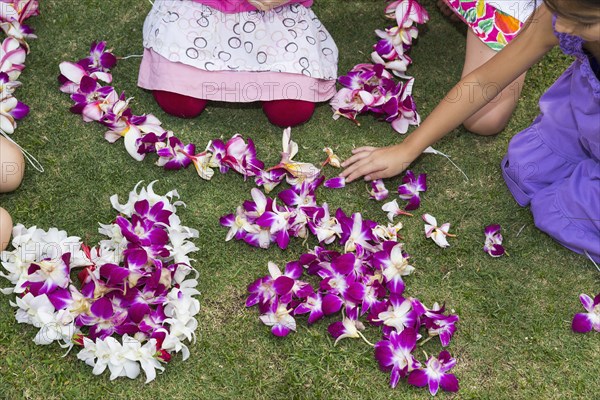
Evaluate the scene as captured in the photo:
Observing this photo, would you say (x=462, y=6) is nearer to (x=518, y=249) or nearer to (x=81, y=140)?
(x=518, y=249)

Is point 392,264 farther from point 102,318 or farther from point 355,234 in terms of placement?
point 102,318

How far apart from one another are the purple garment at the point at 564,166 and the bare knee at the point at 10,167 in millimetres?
1215

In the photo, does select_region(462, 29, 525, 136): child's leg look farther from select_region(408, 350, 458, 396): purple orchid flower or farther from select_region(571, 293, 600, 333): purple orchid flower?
select_region(408, 350, 458, 396): purple orchid flower

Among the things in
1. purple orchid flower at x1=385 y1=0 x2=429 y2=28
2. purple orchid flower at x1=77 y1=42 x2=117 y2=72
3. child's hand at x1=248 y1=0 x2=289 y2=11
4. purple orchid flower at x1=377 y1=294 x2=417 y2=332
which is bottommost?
purple orchid flower at x1=377 y1=294 x2=417 y2=332

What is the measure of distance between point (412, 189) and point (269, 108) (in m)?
0.43

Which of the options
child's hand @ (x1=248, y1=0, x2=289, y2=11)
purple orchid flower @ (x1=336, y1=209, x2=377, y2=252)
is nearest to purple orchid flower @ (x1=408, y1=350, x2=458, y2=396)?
purple orchid flower @ (x1=336, y1=209, x2=377, y2=252)

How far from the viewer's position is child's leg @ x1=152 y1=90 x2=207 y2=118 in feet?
6.53

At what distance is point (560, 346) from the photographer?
1.75 meters

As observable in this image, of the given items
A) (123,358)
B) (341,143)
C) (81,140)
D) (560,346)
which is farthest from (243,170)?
(560,346)

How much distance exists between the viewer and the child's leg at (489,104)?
2.03 metres

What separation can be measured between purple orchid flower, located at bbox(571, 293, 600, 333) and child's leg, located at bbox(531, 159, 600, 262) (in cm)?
12

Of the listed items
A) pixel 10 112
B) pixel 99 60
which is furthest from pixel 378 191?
pixel 10 112

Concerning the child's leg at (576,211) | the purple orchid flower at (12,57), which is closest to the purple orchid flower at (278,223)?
the child's leg at (576,211)

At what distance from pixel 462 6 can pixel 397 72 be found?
0.25m
